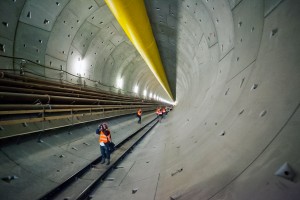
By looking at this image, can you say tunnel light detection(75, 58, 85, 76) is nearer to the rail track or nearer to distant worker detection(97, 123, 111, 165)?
distant worker detection(97, 123, 111, 165)

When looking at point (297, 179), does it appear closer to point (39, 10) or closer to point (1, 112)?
point (1, 112)

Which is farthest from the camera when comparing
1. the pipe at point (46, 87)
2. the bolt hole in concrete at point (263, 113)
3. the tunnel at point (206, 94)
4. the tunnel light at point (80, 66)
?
the tunnel light at point (80, 66)

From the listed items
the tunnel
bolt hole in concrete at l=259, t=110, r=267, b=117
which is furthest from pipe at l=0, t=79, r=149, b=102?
bolt hole in concrete at l=259, t=110, r=267, b=117

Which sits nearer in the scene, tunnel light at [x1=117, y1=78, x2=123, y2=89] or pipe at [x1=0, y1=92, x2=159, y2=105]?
pipe at [x1=0, y1=92, x2=159, y2=105]

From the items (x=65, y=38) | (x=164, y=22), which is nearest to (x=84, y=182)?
(x=65, y=38)

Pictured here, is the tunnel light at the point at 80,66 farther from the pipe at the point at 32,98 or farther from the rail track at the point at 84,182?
the rail track at the point at 84,182

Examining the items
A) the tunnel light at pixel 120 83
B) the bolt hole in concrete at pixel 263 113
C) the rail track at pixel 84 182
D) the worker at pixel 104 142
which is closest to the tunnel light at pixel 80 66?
the worker at pixel 104 142

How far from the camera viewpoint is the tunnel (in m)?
2.08

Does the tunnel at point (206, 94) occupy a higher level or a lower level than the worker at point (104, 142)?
higher

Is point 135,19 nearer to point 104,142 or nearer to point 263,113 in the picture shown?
point 104,142

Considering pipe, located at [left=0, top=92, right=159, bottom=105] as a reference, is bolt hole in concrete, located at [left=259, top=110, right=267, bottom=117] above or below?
below

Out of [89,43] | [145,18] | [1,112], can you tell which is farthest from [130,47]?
[1,112]

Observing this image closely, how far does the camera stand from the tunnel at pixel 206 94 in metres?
2.08

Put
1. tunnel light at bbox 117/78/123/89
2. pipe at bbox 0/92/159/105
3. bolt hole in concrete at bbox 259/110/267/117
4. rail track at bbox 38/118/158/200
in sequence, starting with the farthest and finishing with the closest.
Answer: tunnel light at bbox 117/78/123/89 → pipe at bbox 0/92/159/105 → rail track at bbox 38/118/158/200 → bolt hole in concrete at bbox 259/110/267/117
